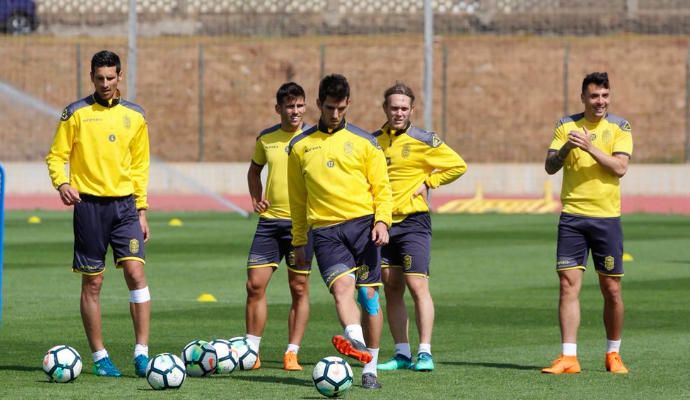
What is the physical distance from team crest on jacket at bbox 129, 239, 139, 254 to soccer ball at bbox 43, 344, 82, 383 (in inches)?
33.1

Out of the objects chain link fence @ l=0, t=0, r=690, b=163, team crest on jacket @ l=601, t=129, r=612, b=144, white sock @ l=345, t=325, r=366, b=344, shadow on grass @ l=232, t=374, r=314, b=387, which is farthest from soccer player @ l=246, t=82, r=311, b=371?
chain link fence @ l=0, t=0, r=690, b=163

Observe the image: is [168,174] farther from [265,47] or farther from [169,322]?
[169,322]

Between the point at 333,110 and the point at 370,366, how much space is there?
1631 millimetres

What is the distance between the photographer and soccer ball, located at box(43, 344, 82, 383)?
392 inches

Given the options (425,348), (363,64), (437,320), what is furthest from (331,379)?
(363,64)

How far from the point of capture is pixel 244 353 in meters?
10.8

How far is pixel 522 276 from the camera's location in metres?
18.1

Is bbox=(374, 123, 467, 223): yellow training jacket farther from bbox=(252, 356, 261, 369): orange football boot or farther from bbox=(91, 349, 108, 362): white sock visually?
bbox=(91, 349, 108, 362): white sock

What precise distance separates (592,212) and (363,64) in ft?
110

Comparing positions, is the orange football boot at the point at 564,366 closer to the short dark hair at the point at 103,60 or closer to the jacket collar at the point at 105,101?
the jacket collar at the point at 105,101

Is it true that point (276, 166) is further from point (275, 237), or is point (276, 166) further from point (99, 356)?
point (99, 356)

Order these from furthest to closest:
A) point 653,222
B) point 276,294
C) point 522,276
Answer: point 653,222 < point 522,276 < point 276,294

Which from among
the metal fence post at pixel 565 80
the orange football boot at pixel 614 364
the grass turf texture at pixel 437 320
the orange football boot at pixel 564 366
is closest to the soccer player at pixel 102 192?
the grass turf texture at pixel 437 320

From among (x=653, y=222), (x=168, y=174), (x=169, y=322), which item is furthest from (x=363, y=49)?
(x=169, y=322)
